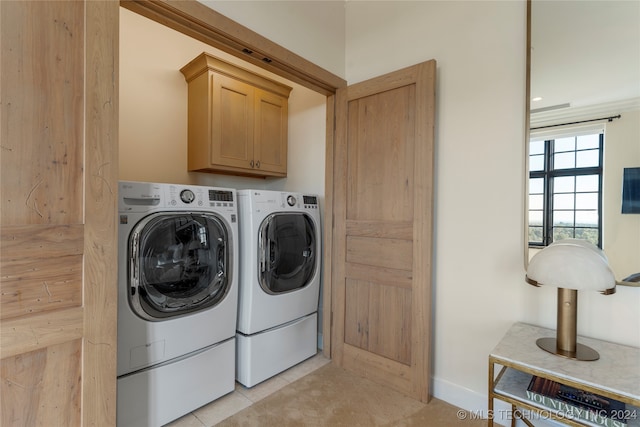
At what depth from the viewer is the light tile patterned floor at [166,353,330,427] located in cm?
172

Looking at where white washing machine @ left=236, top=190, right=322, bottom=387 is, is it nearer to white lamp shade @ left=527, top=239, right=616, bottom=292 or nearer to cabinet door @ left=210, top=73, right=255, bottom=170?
cabinet door @ left=210, top=73, right=255, bottom=170

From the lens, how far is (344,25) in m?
2.35

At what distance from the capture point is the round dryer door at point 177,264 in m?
1.53

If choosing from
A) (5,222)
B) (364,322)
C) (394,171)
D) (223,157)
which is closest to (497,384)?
(364,322)

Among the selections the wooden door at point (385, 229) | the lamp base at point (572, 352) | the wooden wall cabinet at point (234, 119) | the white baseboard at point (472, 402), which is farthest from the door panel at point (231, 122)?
the lamp base at point (572, 352)

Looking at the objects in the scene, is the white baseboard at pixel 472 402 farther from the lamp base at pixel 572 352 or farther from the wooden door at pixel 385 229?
the lamp base at pixel 572 352

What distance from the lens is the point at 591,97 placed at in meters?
1.47

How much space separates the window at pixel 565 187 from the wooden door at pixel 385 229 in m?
0.51

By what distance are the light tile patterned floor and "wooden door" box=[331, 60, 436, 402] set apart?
294 millimetres

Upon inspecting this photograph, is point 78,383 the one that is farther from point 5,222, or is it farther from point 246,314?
point 246,314

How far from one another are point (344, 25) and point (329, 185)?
1.22 meters

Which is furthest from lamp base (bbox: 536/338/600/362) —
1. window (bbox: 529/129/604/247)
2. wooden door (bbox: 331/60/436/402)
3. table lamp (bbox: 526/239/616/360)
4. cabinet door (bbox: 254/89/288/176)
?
cabinet door (bbox: 254/89/288/176)

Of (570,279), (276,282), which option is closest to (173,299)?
(276,282)

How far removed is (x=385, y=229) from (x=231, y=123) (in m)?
1.56
